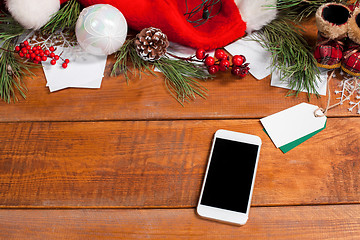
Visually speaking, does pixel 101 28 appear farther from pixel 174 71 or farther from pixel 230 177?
pixel 230 177

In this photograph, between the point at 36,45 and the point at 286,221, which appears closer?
the point at 286,221

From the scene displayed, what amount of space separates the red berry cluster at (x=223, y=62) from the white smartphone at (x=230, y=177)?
0.13 meters

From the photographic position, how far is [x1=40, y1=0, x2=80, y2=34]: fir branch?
63 cm

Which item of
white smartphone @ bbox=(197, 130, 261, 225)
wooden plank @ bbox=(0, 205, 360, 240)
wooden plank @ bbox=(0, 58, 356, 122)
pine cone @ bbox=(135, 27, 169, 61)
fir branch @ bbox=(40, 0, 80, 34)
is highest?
fir branch @ bbox=(40, 0, 80, 34)

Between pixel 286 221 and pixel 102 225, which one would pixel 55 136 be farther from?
pixel 286 221

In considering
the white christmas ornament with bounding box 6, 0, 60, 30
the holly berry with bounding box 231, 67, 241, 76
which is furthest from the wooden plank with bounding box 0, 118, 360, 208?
the white christmas ornament with bounding box 6, 0, 60, 30

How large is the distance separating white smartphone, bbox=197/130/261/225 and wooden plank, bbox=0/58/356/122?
0.19 ft

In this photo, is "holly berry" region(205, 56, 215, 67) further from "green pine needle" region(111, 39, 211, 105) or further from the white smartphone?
the white smartphone

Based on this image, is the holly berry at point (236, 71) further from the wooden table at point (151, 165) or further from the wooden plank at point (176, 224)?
the wooden plank at point (176, 224)

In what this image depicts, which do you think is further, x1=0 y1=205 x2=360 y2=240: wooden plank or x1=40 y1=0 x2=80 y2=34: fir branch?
x1=40 y1=0 x2=80 y2=34: fir branch

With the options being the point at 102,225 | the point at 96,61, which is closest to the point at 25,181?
the point at 102,225

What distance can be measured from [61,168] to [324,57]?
56cm

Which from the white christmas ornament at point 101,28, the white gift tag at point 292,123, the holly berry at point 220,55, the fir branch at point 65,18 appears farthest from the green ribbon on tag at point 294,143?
the fir branch at point 65,18

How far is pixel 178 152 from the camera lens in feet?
1.90
